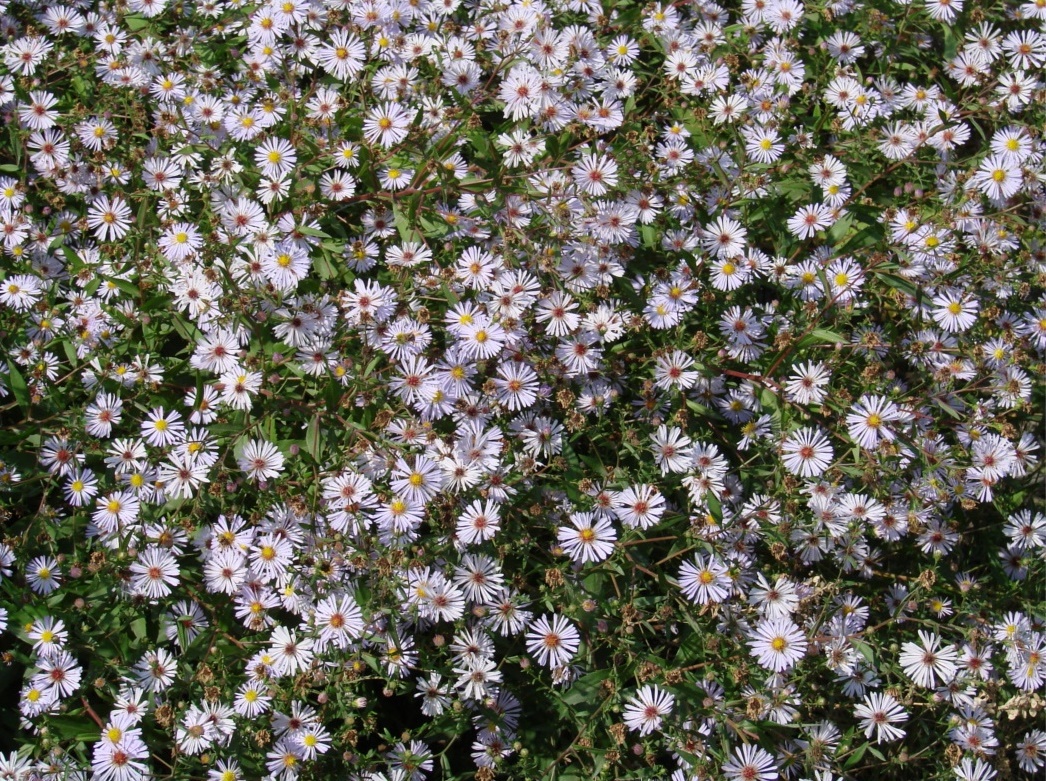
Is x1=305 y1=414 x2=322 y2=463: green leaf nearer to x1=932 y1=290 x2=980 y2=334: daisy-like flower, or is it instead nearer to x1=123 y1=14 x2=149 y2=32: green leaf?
x1=123 y1=14 x2=149 y2=32: green leaf

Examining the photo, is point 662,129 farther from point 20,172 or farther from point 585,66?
point 20,172

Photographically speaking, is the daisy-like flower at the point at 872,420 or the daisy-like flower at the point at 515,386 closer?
the daisy-like flower at the point at 515,386

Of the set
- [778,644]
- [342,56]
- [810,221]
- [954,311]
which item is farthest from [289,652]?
[954,311]

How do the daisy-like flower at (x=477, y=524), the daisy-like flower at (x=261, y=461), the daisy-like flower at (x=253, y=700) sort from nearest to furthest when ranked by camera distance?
the daisy-like flower at (x=253, y=700)
the daisy-like flower at (x=477, y=524)
the daisy-like flower at (x=261, y=461)

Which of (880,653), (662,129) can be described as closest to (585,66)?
(662,129)

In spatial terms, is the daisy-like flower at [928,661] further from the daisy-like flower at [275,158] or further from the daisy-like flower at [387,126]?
the daisy-like flower at [275,158]

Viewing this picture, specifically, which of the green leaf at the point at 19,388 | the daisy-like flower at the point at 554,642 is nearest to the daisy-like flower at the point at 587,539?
the daisy-like flower at the point at 554,642

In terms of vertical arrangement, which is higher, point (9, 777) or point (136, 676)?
point (136, 676)
